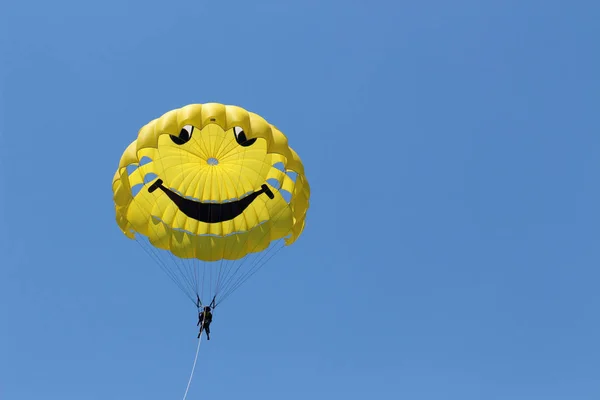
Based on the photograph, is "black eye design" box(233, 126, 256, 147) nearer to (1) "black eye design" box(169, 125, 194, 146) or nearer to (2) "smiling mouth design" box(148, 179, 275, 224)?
(1) "black eye design" box(169, 125, 194, 146)

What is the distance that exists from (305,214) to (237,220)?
2.34 meters

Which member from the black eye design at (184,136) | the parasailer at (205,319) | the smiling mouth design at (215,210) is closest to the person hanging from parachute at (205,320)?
the parasailer at (205,319)

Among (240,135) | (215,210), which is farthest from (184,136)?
(215,210)

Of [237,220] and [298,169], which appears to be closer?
[298,169]

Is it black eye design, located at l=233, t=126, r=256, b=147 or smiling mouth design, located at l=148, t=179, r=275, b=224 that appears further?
smiling mouth design, located at l=148, t=179, r=275, b=224

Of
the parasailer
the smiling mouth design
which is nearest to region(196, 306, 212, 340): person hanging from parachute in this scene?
the parasailer

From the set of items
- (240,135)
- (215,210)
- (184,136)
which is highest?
(184,136)

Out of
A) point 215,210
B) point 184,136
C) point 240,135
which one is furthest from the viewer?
point 215,210

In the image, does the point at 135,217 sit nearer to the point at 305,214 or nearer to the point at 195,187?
the point at 195,187

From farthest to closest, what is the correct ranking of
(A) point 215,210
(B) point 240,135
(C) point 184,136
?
1. (A) point 215,210
2. (C) point 184,136
3. (B) point 240,135

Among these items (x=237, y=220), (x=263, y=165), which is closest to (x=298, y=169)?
(x=263, y=165)

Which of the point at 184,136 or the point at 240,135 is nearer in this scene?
the point at 240,135

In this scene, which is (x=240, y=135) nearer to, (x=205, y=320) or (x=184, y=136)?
(x=184, y=136)

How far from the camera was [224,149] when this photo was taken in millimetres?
23750
